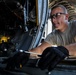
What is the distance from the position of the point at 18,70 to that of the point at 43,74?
0.52 ft

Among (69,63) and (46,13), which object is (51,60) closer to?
(69,63)

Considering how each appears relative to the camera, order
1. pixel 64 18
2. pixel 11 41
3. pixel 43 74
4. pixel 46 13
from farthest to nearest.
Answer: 1. pixel 11 41
2. pixel 46 13
3. pixel 64 18
4. pixel 43 74

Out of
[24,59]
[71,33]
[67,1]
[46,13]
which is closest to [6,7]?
[46,13]

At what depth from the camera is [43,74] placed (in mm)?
1360

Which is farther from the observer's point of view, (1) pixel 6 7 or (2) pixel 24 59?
(1) pixel 6 7

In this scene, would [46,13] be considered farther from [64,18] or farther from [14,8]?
[64,18]

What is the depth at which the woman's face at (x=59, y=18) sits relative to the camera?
2291 mm

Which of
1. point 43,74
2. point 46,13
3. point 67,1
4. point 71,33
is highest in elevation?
point 67,1

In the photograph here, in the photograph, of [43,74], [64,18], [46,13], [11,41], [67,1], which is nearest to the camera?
[43,74]

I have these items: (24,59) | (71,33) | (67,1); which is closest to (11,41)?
(71,33)

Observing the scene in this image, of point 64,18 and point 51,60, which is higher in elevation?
point 64,18

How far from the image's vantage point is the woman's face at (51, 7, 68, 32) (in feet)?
7.52

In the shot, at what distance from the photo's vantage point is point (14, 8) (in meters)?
3.60

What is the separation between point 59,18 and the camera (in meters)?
2.30
